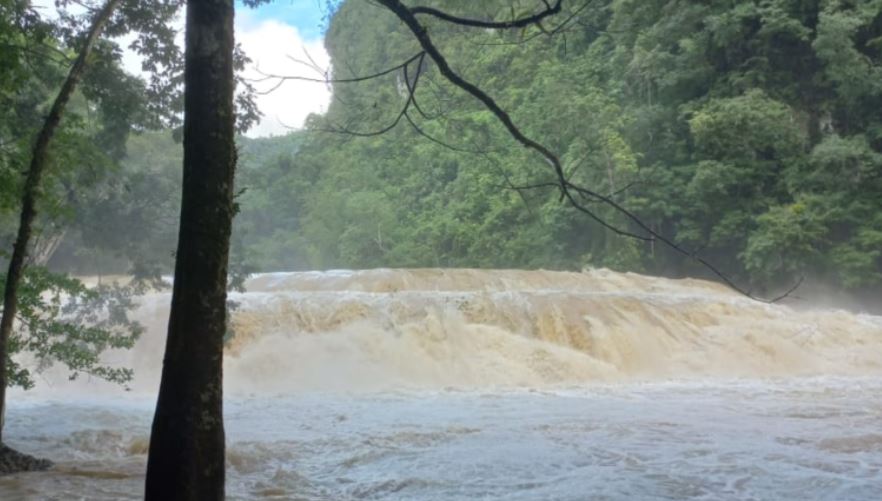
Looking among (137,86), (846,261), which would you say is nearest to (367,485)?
(137,86)

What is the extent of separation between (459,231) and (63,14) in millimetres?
22000

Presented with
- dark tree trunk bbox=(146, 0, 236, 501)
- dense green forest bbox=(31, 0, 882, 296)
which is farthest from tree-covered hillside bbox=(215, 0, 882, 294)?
dark tree trunk bbox=(146, 0, 236, 501)

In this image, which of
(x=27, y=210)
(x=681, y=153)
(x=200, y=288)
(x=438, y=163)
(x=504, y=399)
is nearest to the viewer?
(x=200, y=288)

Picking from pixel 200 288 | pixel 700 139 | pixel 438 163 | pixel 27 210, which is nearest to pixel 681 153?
pixel 700 139

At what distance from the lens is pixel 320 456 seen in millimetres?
6371

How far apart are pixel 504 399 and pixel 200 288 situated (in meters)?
7.37

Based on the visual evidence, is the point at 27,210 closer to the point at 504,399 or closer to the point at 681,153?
the point at 504,399

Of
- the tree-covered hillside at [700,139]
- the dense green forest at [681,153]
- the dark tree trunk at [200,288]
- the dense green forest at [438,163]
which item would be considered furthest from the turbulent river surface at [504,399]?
the tree-covered hillside at [700,139]

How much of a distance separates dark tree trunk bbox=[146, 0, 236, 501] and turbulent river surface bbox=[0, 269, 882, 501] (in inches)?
89.6

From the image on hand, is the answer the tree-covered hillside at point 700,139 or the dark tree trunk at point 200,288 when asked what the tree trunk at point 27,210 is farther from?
the tree-covered hillside at point 700,139

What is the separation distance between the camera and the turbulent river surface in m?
5.34

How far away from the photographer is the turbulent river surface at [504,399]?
17.5ft

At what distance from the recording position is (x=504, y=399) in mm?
9680

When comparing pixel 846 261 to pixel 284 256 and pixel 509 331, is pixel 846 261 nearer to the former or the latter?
pixel 509 331
